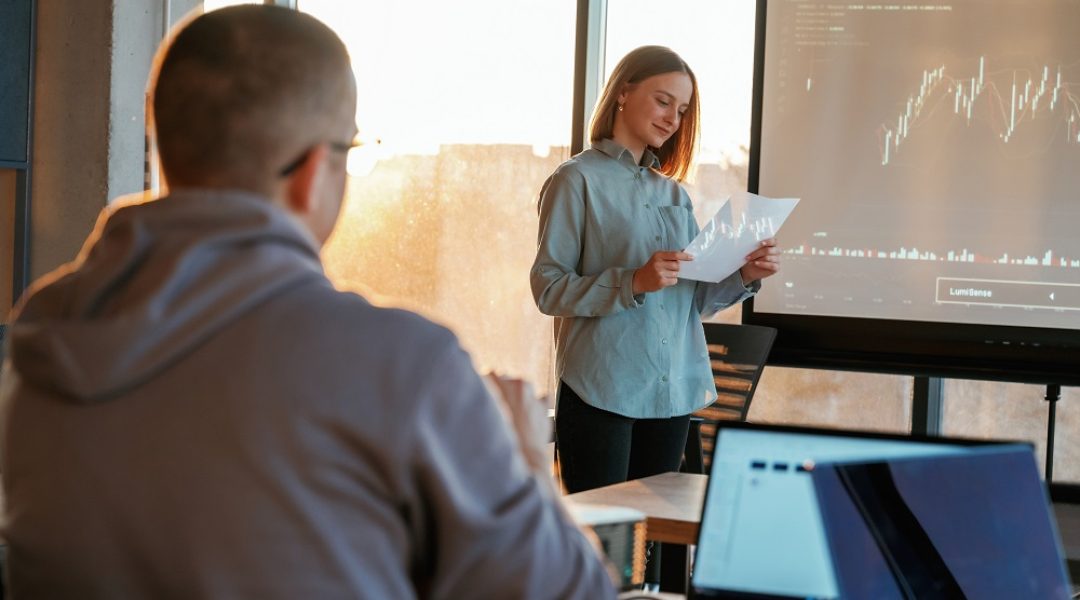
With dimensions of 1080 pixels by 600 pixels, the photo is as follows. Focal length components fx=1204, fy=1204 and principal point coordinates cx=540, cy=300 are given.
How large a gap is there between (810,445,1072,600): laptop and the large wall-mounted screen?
2793 millimetres

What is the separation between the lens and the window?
15.6ft

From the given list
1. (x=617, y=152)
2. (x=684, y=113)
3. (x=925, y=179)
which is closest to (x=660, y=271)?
(x=617, y=152)

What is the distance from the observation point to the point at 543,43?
474 centimetres

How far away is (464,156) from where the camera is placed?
16.0 feet

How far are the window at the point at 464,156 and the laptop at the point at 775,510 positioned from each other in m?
3.54

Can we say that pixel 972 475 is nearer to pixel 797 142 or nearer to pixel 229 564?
pixel 229 564

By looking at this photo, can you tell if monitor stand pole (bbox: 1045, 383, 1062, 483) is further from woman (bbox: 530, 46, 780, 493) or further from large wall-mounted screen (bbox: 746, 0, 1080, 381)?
woman (bbox: 530, 46, 780, 493)

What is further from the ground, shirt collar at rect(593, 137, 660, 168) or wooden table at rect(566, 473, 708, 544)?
shirt collar at rect(593, 137, 660, 168)

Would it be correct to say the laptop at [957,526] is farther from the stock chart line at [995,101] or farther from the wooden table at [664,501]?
the stock chart line at [995,101]

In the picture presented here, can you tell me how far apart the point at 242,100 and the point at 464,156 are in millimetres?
3973

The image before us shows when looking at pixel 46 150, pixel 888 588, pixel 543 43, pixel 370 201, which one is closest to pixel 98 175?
pixel 46 150

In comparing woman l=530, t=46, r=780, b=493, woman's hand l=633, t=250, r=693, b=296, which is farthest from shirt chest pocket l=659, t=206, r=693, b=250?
woman's hand l=633, t=250, r=693, b=296

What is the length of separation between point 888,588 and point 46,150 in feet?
13.0

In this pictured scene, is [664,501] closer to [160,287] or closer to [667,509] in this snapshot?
[667,509]
